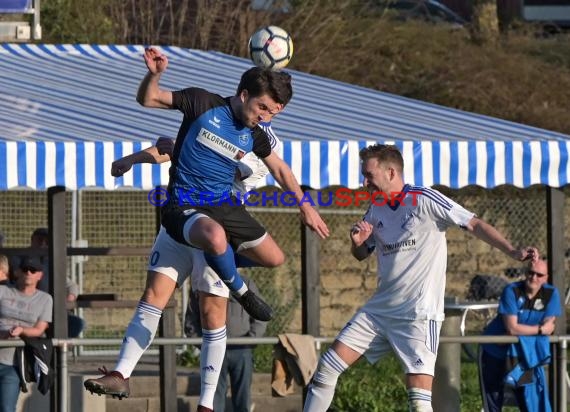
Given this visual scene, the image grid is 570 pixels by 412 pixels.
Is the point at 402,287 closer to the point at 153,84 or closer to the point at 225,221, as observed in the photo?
the point at 225,221

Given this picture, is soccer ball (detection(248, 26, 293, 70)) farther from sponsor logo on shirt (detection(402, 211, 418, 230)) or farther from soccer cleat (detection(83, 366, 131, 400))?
soccer cleat (detection(83, 366, 131, 400))

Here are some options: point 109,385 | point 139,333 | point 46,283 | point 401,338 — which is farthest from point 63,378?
point 401,338

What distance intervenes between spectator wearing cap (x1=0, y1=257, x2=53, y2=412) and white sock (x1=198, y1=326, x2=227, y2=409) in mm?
2502

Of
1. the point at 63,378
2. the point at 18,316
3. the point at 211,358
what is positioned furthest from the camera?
the point at 18,316

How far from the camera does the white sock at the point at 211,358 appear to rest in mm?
8305

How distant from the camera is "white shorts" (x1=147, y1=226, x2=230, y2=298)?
8047mm

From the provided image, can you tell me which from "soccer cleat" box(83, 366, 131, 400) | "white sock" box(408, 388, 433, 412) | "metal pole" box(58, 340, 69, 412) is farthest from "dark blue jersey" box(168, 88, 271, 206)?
"metal pole" box(58, 340, 69, 412)

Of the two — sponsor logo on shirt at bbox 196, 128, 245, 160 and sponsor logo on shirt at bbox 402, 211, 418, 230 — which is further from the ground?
sponsor logo on shirt at bbox 196, 128, 245, 160

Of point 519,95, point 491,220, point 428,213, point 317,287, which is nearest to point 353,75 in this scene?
point 519,95

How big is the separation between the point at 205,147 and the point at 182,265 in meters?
0.73

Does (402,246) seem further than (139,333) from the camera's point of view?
Yes

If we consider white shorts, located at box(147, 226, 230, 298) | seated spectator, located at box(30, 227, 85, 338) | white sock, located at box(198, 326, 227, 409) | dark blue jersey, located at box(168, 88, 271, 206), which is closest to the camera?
dark blue jersey, located at box(168, 88, 271, 206)

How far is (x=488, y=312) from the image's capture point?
682 inches

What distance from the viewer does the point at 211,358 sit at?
8.34 m
